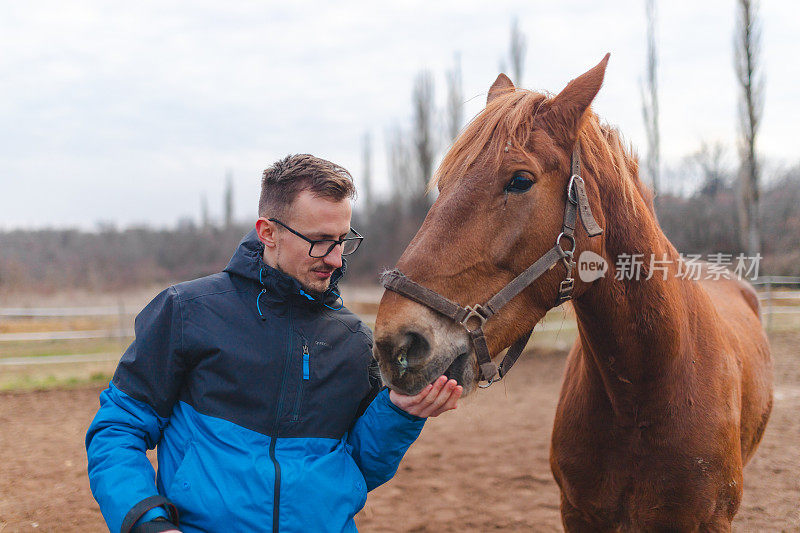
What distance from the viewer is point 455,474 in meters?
5.15

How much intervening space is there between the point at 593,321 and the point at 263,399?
1.24 m

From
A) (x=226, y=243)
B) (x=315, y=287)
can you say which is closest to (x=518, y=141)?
(x=315, y=287)

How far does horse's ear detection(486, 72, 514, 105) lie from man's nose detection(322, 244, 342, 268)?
3.26 feet

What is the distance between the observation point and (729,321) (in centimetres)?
307

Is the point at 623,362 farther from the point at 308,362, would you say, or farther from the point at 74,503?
the point at 74,503

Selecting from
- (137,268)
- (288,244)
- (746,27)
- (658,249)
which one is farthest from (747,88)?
(137,268)

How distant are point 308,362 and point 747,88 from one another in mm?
17131

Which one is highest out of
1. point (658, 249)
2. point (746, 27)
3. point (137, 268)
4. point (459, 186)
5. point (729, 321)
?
point (746, 27)

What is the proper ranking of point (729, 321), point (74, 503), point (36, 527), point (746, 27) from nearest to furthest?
point (729, 321), point (36, 527), point (74, 503), point (746, 27)

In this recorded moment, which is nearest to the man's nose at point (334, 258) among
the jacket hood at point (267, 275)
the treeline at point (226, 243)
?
the jacket hood at point (267, 275)

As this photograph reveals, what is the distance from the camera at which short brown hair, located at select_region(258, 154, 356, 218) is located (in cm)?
180

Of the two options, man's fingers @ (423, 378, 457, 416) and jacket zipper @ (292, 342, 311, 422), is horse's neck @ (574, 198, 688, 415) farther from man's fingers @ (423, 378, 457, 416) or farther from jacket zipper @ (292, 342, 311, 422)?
jacket zipper @ (292, 342, 311, 422)

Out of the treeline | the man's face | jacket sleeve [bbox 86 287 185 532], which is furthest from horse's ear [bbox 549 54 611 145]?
the treeline

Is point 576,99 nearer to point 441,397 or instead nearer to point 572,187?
point 572,187
